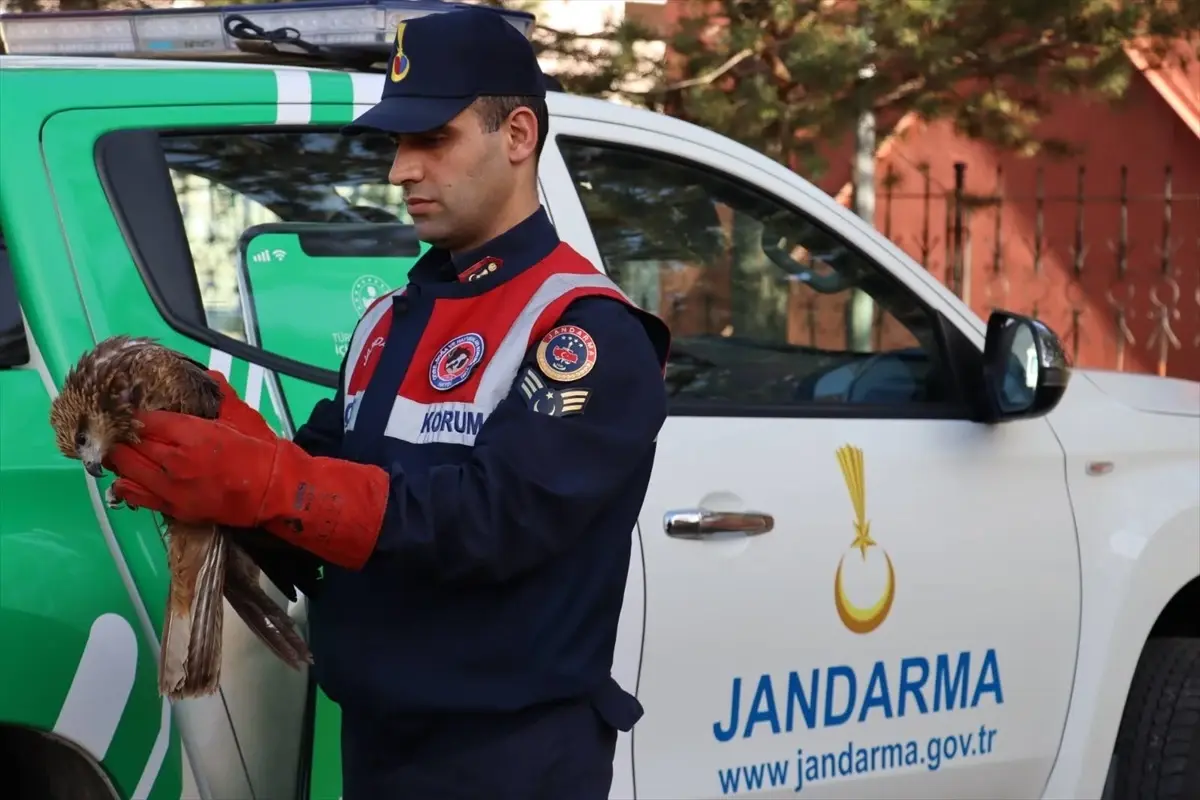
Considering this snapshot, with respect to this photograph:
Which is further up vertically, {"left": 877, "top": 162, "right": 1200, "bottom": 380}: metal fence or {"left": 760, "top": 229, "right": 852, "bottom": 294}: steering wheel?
{"left": 760, "top": 229, "right": 852, "bottom": 294}: steering wheel

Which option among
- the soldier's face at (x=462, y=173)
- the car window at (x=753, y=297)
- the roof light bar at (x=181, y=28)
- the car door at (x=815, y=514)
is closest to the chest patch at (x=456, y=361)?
the soldier's face at (x=462, y=173)

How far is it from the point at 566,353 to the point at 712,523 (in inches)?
39.8

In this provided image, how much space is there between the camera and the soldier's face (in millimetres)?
1789

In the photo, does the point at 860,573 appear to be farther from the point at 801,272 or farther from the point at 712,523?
the point at 801,272

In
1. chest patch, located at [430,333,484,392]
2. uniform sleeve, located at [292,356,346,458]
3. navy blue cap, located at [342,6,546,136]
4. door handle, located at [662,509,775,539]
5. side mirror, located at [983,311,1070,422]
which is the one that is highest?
navy blue cap, located at [342,6,546,136]

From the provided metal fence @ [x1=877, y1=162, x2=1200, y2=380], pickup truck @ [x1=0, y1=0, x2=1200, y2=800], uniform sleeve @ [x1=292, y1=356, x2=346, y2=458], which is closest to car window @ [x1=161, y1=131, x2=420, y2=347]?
pickup truck @ [x1=0, y1=0, x2=1200, y2=800]

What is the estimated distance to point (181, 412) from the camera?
1.58m

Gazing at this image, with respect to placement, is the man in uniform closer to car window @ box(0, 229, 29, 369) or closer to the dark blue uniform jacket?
the dark blue uniform jacket

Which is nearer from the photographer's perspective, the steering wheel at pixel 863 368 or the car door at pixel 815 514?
the car door at pixel 815 514

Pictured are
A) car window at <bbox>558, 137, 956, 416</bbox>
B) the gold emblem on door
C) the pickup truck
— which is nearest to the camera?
the pickup truck

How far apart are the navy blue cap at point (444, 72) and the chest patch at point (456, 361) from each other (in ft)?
0.80

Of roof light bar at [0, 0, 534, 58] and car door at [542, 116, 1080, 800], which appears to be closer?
car door at [542, 116, 1080, 800]

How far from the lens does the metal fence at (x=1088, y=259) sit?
9531 millimetres

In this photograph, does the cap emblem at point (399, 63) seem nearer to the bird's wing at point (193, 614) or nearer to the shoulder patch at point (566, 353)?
the shoulder patch at point (566, 353)
